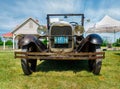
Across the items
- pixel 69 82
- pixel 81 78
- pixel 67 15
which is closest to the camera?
pixel 69 82

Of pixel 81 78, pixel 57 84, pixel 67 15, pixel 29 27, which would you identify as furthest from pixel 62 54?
pixel 29 27

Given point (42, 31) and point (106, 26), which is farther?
point (106, 26)

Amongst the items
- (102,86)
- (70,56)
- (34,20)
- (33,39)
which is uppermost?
(34,20)

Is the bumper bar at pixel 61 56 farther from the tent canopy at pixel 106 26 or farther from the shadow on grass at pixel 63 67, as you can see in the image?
the tent canopy at pixel 106 26

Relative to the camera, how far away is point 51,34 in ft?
21.0

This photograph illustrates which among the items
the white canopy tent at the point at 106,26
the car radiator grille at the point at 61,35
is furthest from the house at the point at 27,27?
the car radiator grille at the point at 61,35

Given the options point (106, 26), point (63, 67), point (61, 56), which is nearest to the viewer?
point (61, 56)

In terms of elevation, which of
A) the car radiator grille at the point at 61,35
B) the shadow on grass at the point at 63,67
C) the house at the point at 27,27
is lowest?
the shadow on grass at the point at 63,67

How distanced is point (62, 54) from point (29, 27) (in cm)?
3136

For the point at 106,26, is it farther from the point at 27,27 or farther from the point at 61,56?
the point at 27,27

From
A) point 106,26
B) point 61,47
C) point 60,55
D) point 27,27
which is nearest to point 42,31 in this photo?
point 61,47

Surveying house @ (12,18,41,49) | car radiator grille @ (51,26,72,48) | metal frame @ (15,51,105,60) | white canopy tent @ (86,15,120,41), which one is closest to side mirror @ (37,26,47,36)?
car radiator grille @ (51,26,72,48)

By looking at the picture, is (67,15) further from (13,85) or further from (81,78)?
(13,85)

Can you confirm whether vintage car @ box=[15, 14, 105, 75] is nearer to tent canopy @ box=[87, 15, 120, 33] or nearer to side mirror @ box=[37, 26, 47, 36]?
side mirror @ box=[37, 26, 47, 36]
